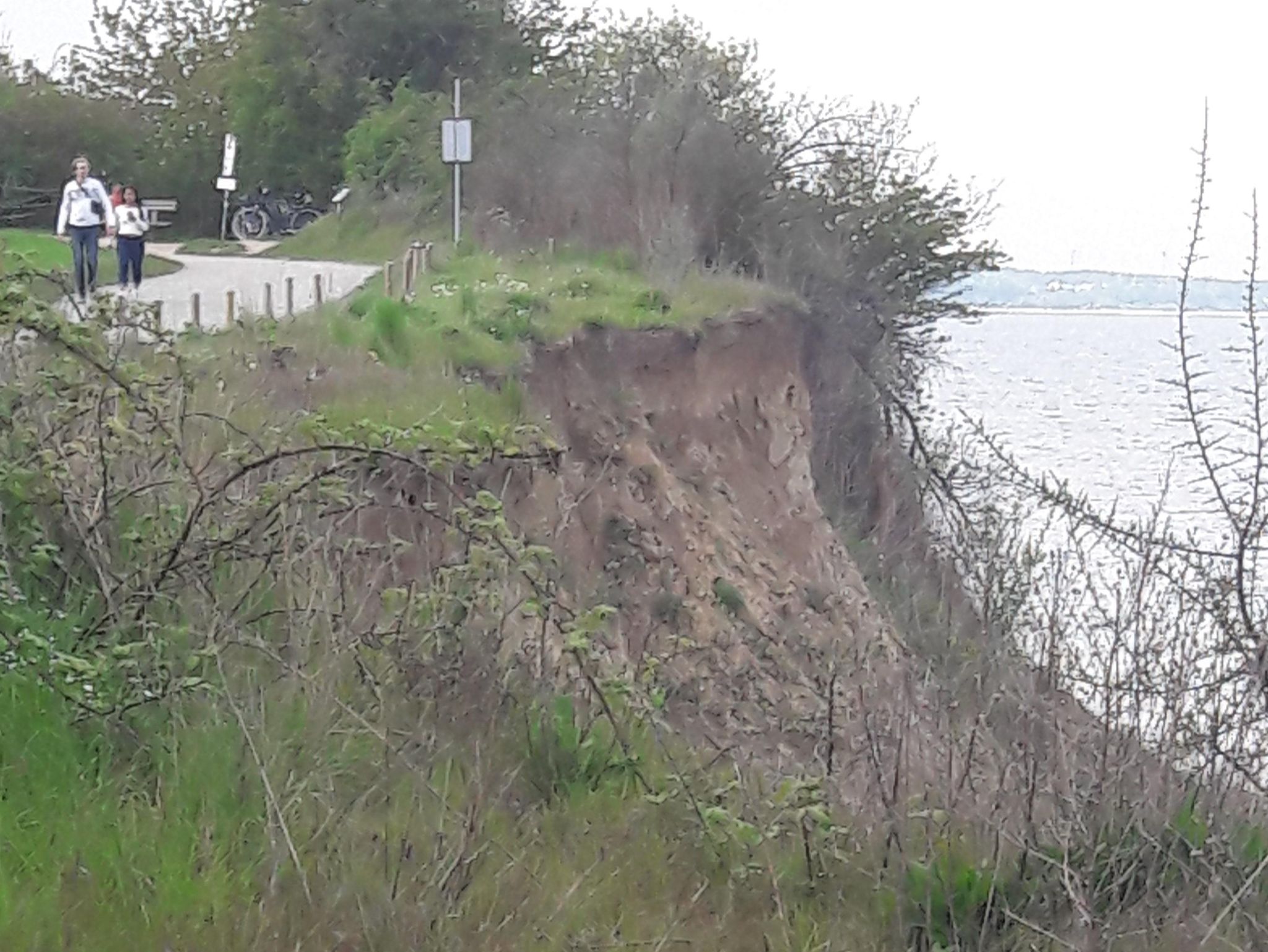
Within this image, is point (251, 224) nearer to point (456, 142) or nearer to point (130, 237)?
point (456, 142)

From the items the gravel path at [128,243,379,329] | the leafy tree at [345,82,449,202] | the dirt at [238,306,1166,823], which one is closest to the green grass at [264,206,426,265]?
the leafy tree at [345,82,449,202]

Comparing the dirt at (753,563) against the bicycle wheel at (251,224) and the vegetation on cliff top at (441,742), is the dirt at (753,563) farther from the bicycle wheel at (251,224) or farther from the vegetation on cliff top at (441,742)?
the bicycle wheel at (251,224)

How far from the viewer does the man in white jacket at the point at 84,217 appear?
1712cm

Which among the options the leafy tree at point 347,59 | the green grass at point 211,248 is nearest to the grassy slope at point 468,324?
the green grass at point 211,248

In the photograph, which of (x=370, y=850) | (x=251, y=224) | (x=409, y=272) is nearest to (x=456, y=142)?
(x=409, y=272)

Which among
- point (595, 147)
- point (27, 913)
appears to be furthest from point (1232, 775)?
point (595, 147)

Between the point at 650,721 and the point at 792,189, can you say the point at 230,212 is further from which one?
the point at 650,721

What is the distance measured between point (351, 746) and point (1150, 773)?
2.69 m

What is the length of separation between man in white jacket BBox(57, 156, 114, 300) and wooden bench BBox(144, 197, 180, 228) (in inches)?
833

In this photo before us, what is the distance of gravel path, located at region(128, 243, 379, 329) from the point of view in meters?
18.7

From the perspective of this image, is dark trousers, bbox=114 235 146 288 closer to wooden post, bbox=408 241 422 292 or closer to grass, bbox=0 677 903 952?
wooden post, bbox=408 241 422 292

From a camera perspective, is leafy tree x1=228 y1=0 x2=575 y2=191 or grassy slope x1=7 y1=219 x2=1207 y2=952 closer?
grassy slope x1=7 y1=219 x2=1207 y2=952

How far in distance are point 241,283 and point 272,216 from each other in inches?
670

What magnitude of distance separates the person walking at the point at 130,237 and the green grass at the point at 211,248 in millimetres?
13410
